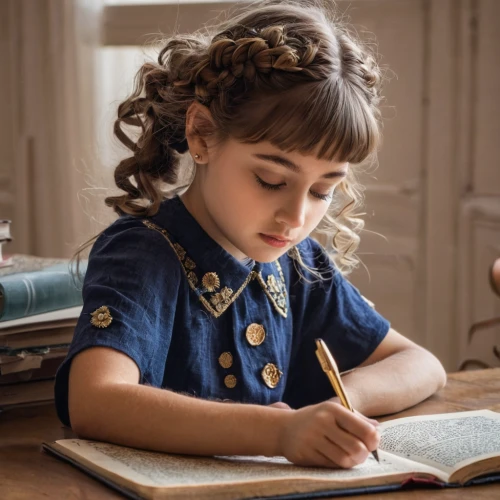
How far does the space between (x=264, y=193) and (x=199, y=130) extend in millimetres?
190

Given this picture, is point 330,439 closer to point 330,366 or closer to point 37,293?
point 330,366

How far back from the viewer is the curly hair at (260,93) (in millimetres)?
1302

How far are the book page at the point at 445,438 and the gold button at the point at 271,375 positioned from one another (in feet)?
0.86

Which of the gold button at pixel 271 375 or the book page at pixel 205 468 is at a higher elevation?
the book page at pixel 205 468

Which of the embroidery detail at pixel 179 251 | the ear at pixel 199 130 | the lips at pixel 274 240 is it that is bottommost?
the embroidery detail at pixel 179 251

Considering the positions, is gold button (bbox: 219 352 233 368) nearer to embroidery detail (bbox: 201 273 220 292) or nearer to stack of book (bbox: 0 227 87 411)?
embroidery detail (bbox: 201 273 220 292)

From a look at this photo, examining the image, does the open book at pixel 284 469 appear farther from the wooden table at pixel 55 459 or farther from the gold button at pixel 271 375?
the gold button at pixel 271 375

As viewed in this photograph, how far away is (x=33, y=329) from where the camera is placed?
1437 mm

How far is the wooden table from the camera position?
3.21 ft

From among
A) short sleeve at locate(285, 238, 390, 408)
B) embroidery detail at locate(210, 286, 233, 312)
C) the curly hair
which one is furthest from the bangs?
short sleeve at locate(285, 238, 390, 408)

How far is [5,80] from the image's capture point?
359 centimetres

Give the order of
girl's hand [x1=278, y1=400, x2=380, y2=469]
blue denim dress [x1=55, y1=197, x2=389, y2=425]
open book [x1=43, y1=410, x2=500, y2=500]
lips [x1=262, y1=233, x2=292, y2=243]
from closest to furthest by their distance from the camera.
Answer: open book [x1=43, y1=410, x2=500, y2=500] → girl's hand [x1=278, y1=400, x2=380, y2=469] → blue denim dress [x1=55, y1=197, x2=389, y2=425] → lips [x1=262, y1=233, x2=292, y2=243]

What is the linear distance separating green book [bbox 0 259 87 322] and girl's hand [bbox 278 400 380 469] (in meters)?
0.58

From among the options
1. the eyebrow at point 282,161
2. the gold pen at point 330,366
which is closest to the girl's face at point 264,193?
the eyebrow at point 282,161
